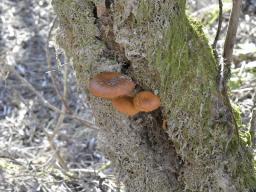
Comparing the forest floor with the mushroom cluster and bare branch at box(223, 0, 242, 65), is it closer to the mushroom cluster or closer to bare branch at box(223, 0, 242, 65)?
the mushroom cluster

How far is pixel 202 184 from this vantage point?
241cm

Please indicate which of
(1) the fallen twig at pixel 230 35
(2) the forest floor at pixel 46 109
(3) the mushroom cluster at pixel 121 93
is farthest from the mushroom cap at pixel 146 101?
(2) the forest floor at pixel 46 109

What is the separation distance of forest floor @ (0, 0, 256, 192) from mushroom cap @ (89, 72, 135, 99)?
410 millimetres

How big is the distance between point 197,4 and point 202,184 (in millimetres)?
3243

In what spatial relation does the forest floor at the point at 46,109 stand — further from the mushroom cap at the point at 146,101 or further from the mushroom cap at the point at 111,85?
the mushroom cap at the point at 146,101

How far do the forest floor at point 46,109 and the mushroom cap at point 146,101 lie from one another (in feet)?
1.77

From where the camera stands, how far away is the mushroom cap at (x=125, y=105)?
2.09 meters

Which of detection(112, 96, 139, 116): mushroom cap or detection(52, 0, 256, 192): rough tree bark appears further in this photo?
detection(112, 96, 139, 116): mushroom cap

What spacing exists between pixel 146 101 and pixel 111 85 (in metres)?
0.19

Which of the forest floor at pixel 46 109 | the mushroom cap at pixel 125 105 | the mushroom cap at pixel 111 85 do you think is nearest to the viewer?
the mushroom cap at pixel 111 85

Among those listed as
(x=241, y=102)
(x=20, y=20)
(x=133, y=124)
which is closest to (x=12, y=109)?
(x=20, y=20)

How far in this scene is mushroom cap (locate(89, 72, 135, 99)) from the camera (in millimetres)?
1953

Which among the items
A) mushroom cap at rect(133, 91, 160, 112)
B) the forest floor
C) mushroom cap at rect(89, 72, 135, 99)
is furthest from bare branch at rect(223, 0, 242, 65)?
the forest floor

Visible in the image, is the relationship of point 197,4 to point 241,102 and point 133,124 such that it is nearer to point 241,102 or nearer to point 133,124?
point 241,102
